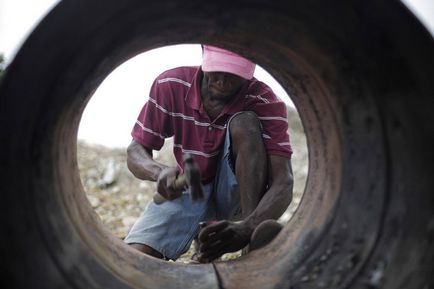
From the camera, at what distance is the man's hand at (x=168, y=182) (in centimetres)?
182

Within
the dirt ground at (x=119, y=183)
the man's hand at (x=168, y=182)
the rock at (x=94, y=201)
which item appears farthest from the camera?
the rock at (x=94, y=201)

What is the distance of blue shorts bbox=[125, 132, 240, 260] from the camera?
7.51ft

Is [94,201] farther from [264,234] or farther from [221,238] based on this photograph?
[264,234]

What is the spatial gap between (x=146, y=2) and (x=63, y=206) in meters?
0.57

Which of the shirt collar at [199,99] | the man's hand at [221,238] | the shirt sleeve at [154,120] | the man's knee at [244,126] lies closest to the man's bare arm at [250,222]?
the man's hand at [221,238]

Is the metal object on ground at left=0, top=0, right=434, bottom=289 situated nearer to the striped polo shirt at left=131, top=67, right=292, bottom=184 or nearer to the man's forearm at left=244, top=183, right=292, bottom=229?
A: the man's forearm at left=244, top=183, right=292, bottom=229

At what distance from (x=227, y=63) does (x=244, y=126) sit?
0.27 meters

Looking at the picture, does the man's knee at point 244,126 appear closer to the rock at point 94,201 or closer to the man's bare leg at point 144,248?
the man's bare leg at point 144,248

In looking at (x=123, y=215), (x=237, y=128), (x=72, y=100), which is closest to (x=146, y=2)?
(x=72, y=100)

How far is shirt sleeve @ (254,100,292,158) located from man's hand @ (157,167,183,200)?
52cm

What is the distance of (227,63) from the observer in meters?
2.07

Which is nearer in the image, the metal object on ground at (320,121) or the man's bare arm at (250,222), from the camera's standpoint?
the metal object on ground at (320,121)

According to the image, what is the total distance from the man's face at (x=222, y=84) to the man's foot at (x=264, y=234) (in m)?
0.61

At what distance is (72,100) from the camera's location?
1.22 meters
